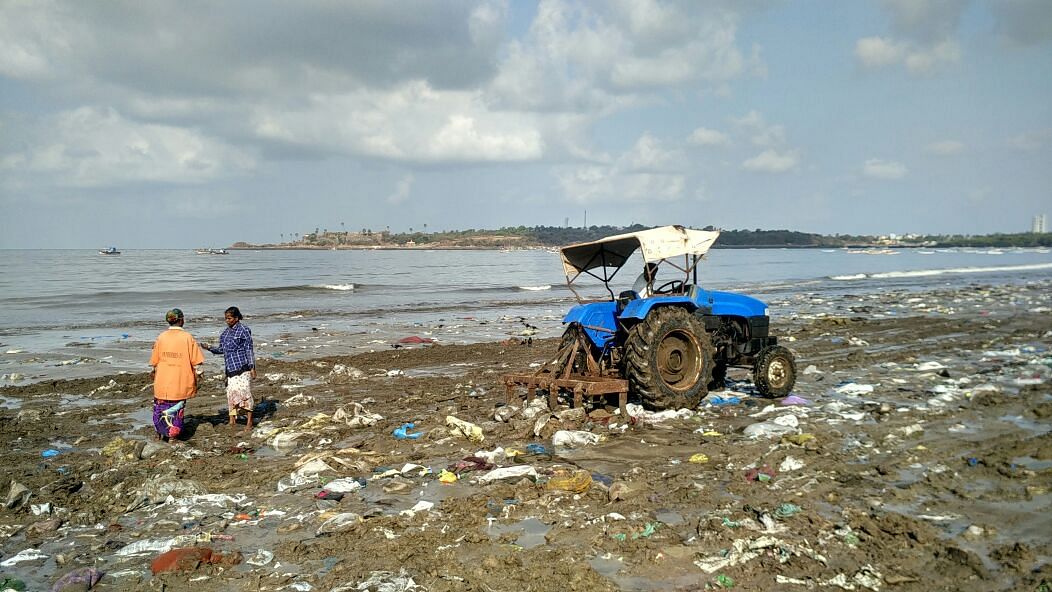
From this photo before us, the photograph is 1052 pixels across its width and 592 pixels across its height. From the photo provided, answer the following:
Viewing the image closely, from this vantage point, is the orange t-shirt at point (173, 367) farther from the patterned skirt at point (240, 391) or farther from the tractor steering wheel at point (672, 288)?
the tractor steering wheel at point (672, 288)

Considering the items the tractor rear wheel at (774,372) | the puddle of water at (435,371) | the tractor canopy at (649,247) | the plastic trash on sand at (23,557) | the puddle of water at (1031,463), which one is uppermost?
the tractor canopy at (649,247)

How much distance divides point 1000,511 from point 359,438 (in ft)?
19.2

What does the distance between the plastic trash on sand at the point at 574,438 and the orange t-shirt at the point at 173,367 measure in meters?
3.94

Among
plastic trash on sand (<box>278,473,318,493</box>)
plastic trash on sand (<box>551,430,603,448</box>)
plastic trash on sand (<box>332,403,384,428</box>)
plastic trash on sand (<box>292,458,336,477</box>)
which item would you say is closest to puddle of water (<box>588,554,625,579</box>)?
plastic trash on sand (<box>551,430,603,448</box>)

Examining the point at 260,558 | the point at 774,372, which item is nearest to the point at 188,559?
the point at 260,558

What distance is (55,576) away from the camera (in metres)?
4.26

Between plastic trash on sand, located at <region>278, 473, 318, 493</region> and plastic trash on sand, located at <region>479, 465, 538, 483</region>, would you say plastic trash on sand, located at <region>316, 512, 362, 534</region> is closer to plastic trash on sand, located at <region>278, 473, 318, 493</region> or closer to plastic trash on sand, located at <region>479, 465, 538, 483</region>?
plastic trash on sand, located at <region>278, 473, 318, 493</region>

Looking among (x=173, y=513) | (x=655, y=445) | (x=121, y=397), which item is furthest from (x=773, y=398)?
(x=121, y=397)

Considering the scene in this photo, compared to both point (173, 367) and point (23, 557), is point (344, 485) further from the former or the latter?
point (173, 367)

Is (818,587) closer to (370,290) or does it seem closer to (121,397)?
(121,397)

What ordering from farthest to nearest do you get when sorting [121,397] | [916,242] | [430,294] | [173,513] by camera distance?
[916,242]
[430,294]
[121,397]
[173,513]

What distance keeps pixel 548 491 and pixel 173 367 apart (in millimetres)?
4554

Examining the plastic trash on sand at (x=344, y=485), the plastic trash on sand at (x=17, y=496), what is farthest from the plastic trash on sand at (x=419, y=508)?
the plastic trash on sand at (x=17, y=496)

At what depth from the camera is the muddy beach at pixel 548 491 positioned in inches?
162
